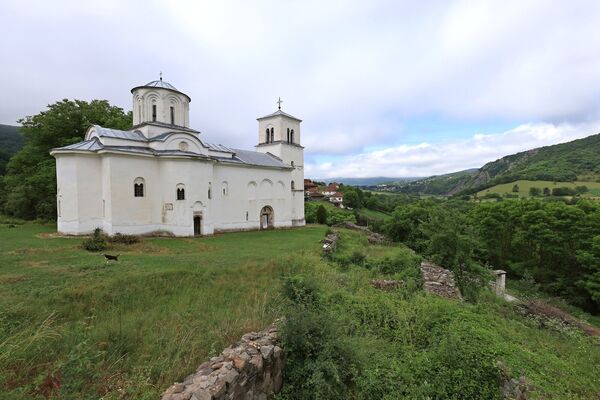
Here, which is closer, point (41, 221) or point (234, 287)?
point (234, 287)

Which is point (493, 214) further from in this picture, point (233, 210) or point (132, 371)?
point (132, 371)

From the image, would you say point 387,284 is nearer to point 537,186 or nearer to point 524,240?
point 524,240

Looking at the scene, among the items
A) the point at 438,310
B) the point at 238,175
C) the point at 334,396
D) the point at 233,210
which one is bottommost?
the point at 334,396

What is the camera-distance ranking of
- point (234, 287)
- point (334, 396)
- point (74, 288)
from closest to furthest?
point (334, 396)
point (74, 288)
point (234, 287)

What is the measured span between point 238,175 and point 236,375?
2156cm

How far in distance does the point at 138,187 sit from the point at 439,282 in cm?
1862

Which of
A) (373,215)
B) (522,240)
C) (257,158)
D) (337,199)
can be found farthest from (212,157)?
(337,199)

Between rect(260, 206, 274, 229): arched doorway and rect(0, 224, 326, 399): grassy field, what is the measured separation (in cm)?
1157

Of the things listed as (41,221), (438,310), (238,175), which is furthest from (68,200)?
(438,310)

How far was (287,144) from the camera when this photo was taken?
30203 millimetres

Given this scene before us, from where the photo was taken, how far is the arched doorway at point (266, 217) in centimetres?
2711

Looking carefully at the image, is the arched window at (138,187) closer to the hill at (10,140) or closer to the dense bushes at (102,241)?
the dense bushes at (102,241)

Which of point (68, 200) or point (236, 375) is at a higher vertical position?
point (68, 200)

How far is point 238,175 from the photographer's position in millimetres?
25000
